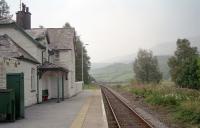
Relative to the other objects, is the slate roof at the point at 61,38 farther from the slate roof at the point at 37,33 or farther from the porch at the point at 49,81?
the porch at the point at 49,81

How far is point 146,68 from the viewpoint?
12350 cm

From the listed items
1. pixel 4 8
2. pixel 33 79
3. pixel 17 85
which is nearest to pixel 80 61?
pixel 4 8

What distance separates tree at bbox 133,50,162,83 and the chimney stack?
76.9 meters

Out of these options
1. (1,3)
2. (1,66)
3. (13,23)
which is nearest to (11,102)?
(1,66)

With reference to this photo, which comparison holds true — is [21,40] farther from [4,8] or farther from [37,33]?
[4,8]

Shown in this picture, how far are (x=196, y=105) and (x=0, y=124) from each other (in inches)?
373

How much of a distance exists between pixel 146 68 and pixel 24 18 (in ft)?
270

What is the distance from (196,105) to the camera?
71.3 feet

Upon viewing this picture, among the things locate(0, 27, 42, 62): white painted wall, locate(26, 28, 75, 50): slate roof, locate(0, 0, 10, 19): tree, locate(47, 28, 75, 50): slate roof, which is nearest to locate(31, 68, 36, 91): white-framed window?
locate(0, 27, 42, 62): white painted wall

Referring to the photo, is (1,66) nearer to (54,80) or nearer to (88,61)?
(54,80)

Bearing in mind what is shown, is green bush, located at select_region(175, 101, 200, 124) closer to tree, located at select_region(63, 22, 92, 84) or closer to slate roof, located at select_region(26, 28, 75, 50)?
slate roof, located at select_region(26, 28, 75, 50)

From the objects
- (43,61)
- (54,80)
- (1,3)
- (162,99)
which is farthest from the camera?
(1,3)

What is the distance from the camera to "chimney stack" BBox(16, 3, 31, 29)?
141ft

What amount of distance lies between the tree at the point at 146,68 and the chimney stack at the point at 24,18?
3029 inches
